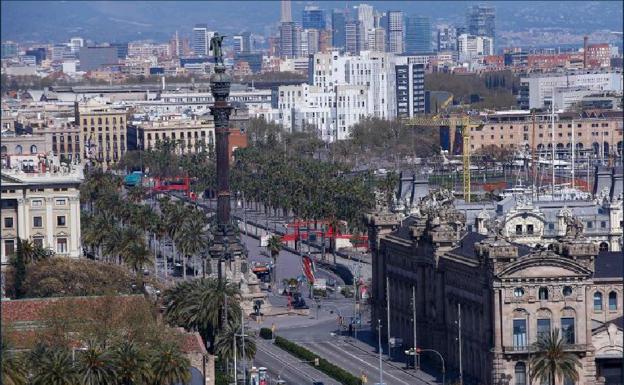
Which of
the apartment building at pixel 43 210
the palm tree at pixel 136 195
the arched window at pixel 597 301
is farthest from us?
the palm tree at pixel 136 195

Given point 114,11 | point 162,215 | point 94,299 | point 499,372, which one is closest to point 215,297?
point 94,299

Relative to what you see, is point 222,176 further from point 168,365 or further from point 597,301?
point 168,365


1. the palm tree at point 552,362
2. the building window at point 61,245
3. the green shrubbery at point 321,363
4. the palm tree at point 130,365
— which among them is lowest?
the green shrubbery at point 321,363

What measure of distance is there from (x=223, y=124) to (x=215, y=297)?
59.1 ft

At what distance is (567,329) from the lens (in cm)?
4444

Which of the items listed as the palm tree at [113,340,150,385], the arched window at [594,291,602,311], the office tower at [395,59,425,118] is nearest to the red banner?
the arched window at [594,291,602,311]

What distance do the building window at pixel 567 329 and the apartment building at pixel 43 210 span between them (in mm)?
29254

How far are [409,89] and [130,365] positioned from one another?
13504cm

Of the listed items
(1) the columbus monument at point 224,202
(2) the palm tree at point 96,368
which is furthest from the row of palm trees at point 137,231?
(2) the palm tree at point 96,368

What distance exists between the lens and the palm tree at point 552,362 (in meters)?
40.9

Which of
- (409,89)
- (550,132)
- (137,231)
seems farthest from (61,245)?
(409,89)

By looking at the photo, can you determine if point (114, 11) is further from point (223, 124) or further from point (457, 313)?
point (457, 313)

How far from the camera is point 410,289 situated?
173ft

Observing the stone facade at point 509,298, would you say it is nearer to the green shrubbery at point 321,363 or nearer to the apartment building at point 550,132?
the green shrubbery at point 321,363
